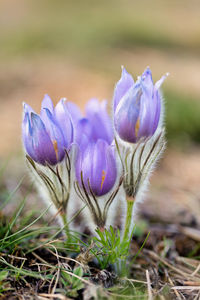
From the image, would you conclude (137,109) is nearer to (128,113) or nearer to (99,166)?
(128,113)

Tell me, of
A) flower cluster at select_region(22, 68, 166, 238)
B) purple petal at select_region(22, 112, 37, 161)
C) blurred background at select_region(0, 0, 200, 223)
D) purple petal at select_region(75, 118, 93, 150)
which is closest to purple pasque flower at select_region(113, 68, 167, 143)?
flower cluster at select_region(22, 68, 166, 238)

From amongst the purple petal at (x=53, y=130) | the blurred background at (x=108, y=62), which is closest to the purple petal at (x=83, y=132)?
the purple petal at (x=53, y=130)

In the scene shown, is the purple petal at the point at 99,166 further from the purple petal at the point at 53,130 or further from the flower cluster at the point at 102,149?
the purple petal at the point at 53,130

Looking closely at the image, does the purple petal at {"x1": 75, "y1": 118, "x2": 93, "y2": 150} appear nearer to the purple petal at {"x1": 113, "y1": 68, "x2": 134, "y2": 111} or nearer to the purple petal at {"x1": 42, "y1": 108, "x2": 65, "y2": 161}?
the purple petal at {"x1": 42, "y1": 108, "x2": 65, "y2": 161}

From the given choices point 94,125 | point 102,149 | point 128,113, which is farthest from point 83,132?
point 128,113

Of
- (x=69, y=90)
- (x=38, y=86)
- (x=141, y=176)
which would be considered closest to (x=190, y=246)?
(x=141, y=176)

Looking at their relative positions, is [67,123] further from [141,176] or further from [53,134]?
[141,176]
